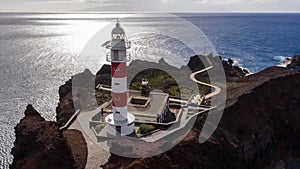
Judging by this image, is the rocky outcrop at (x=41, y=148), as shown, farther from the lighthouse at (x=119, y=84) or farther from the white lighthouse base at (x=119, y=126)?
the lighthouse at (x=119, y=84)

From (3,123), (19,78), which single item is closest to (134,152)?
(3,123)

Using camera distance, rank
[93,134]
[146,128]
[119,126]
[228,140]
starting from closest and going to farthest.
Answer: [119,126]
[228,140]
[93,134]
[146,128]

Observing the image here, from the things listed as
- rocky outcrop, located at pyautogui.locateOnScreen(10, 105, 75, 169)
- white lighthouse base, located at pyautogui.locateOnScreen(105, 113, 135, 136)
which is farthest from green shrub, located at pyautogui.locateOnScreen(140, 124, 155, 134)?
rocky outcrop, located at pyautogui.locateOnScreen(10, 105, 75, 169)

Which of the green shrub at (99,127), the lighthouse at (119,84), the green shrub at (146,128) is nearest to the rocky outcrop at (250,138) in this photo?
the green shrub at (146,128)

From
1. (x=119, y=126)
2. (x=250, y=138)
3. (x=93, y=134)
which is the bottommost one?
(x=250, y=138)

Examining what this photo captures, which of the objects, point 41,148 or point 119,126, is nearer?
point 41,148

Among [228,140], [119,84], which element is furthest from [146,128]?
[228,140]

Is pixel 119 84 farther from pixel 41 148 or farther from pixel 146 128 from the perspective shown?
pixel 41 148
